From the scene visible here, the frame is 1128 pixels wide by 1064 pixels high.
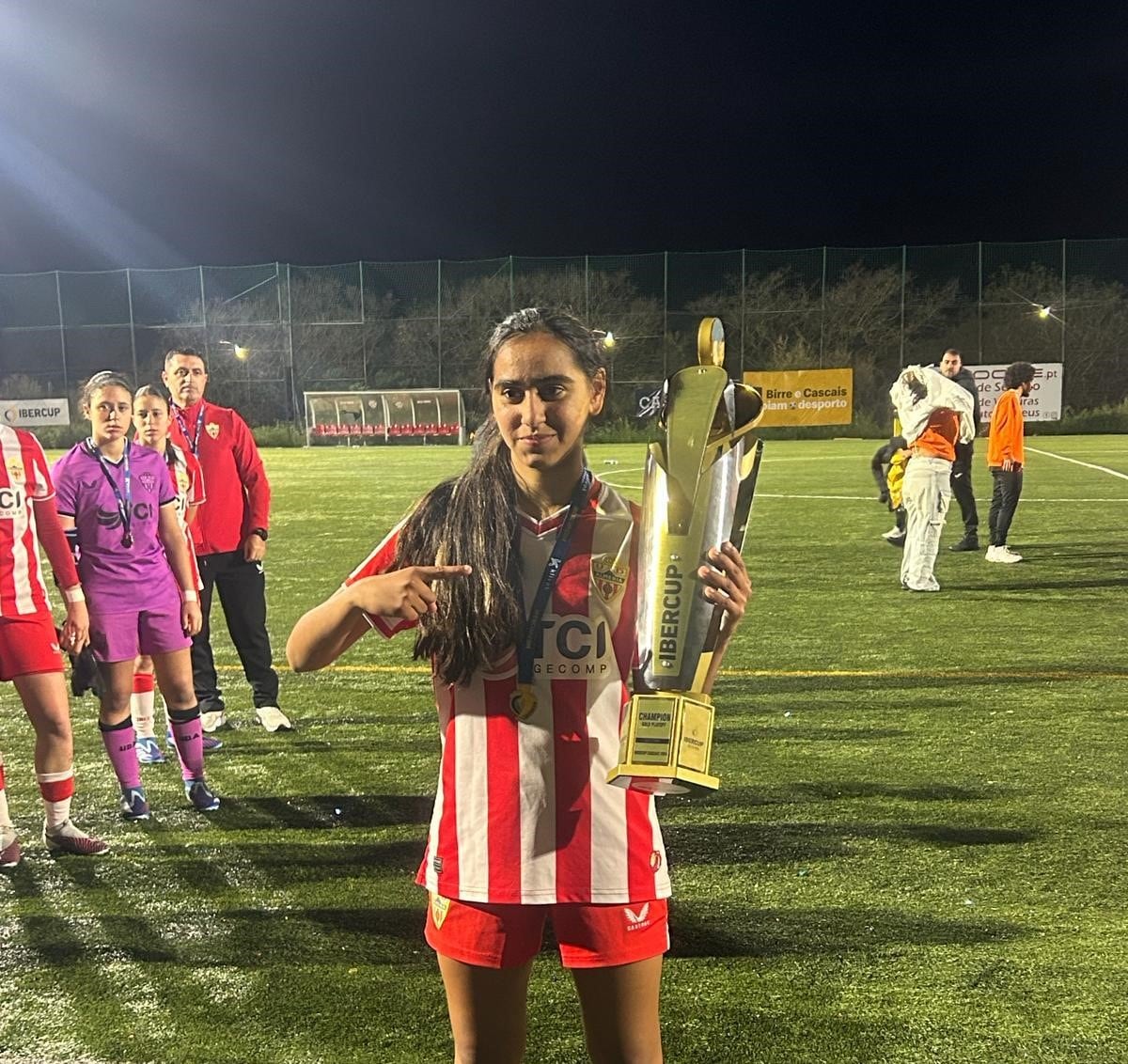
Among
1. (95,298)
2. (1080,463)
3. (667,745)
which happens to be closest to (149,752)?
(667,745)

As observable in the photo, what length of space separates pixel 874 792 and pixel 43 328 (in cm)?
3958

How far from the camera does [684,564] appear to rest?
1.21m

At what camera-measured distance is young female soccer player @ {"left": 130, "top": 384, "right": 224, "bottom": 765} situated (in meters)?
4.49

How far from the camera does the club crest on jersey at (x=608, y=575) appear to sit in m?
1.62

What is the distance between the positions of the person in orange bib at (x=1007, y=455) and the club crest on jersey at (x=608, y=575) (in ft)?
29.6

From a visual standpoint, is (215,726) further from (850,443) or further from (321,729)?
(850,443)

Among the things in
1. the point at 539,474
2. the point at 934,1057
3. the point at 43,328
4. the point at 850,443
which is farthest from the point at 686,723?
the point at 43,328

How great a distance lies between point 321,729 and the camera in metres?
5.51

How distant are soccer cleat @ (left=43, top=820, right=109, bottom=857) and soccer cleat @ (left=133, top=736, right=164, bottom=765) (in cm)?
113

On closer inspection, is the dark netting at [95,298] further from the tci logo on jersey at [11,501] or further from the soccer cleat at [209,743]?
the tci logo on jersey at [11,501]

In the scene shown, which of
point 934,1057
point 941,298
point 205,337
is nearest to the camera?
point 934,1057

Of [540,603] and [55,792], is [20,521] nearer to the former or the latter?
[55,792]

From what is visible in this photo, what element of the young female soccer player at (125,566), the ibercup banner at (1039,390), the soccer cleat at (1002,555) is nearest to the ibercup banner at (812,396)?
the ibercup banner at (1039,390)

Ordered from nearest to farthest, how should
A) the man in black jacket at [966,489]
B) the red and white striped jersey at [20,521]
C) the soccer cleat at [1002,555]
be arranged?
the red and white striped jersey at [20,521], the soccer cleat at [1002,555], the man in black jacket at [966,489]
